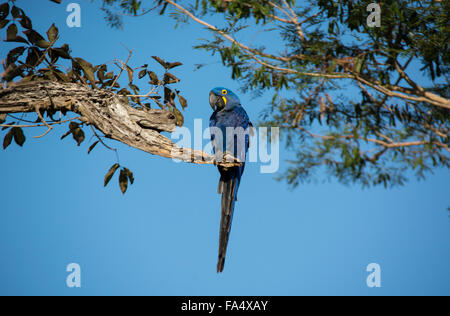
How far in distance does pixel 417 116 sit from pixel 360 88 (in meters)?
0.66

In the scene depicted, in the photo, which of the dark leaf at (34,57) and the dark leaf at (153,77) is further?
the dark leaf at (153,77)

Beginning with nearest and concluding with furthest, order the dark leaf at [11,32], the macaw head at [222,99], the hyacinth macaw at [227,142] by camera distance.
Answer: the dark leaf at [11,32] → the hyacinth macaw at [227,142] → the macaw head at [222,99]

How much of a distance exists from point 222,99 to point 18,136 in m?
1.52

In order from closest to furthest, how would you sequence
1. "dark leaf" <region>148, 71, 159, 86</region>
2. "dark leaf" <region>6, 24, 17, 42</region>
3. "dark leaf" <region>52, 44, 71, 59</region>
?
"dark leaf" <region>6, 24, 17, 42</region> → "dark leaf" <region>52, 44, 71, 59</region> → "dark leaf" <region>148, 71, 159, 86</region>

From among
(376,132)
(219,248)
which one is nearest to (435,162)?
(376,132)

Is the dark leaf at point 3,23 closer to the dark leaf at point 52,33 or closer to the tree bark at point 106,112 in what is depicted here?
the dark leaf at point 52,33

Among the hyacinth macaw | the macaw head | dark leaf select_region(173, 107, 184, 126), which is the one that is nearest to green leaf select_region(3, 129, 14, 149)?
dark leaf select_region(173, 107, 184, 126)

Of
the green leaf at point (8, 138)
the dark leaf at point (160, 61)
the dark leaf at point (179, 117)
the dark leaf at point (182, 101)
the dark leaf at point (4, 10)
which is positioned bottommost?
the green leaf at point (8, 138)

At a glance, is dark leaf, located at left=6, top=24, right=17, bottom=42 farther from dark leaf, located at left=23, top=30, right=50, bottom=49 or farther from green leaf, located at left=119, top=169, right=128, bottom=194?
green leaf, located at left=119, top=169, right=128, bottom=194

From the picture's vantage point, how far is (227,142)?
293 centimetres

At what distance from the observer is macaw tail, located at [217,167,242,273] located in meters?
2.41

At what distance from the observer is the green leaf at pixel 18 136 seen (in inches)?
84.5

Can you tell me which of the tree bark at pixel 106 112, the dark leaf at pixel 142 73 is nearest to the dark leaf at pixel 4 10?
the tree bark at pixel 106 112

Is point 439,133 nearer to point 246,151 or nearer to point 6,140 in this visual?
point 246,151
